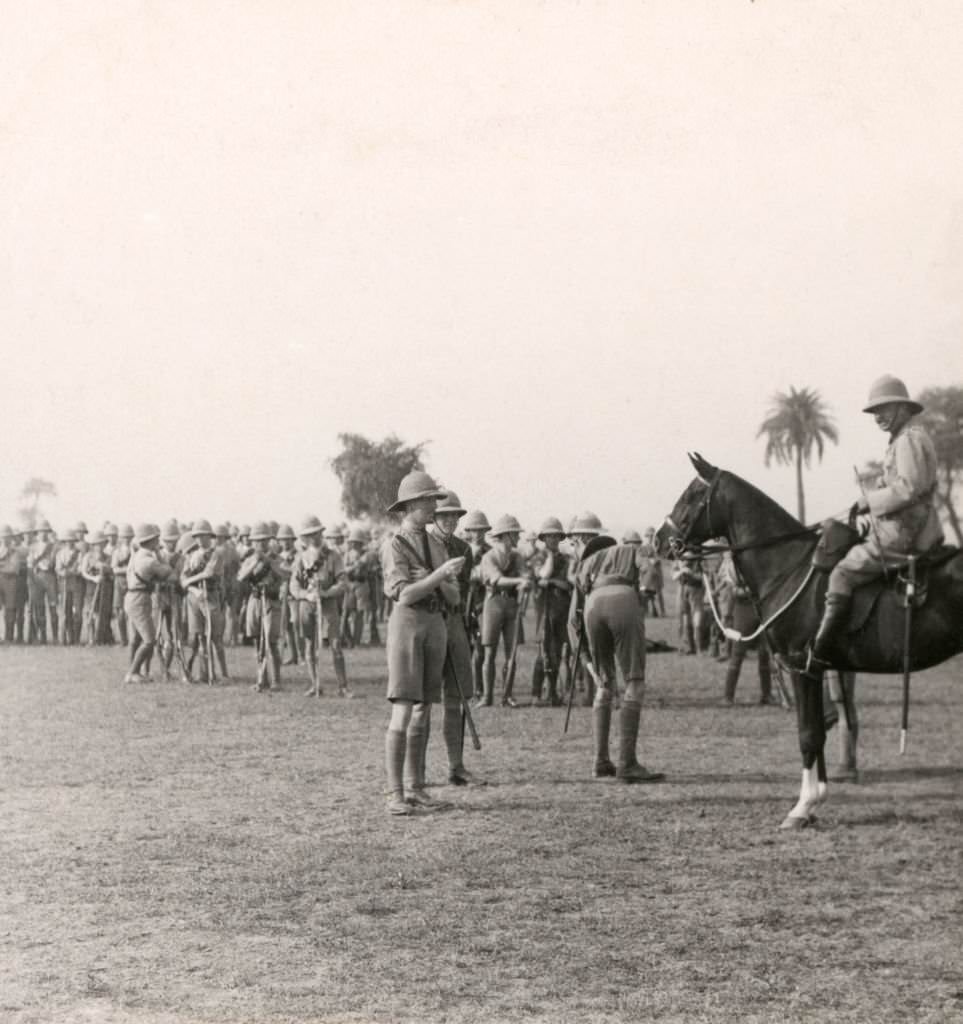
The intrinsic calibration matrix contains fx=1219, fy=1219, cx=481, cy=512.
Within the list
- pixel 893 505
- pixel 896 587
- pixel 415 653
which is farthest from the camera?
pixel 415 653

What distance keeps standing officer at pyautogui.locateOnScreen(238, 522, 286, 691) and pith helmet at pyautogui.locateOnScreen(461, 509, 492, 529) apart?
3.14m

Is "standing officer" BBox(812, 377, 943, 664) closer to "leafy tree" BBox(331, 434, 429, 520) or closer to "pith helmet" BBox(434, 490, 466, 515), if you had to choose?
"pith helmet" BBox(434, 490, 466, 515)

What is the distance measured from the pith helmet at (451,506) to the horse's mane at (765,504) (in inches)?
89.9

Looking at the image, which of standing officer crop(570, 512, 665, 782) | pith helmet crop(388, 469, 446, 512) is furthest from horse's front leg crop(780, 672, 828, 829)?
pith helmet crop(388, 469, 446, 512)

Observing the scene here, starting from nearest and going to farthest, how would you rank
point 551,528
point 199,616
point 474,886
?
1. point 474,886
2. point 551,528
3. point 199,616

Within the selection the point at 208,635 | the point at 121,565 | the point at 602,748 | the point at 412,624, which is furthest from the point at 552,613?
the point at 121,565

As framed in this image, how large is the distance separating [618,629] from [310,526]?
23.1 feet

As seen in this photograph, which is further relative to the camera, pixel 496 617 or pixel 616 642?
pixel 496 617

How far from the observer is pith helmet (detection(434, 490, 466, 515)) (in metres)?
9.92

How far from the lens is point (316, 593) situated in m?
15.4

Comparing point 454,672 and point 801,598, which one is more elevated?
point 801,598

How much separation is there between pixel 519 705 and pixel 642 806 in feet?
21.1

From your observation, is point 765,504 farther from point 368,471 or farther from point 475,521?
point 368,471

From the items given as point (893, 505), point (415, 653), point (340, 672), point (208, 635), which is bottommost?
point (340, 672)
